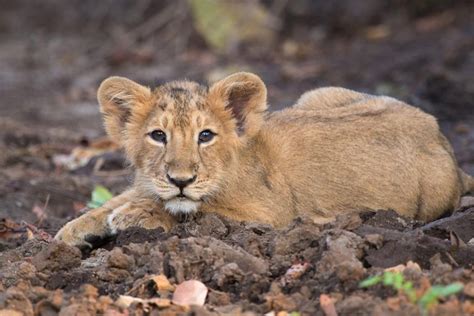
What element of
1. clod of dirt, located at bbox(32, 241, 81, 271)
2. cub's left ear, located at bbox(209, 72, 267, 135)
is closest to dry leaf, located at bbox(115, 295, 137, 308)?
clod of dirt, located at bbox(32, 241, 81, 271)

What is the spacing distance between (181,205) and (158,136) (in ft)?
1.84

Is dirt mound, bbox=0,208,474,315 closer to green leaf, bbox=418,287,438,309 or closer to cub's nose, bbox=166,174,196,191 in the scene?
green leaf, bbox=418,287,438,309

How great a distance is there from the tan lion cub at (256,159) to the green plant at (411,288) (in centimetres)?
188

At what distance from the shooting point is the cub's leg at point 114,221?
6.87 m

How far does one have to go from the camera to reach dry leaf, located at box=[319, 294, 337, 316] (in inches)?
197

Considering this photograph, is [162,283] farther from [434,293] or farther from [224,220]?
[434,293]

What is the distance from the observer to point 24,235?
7.64 m

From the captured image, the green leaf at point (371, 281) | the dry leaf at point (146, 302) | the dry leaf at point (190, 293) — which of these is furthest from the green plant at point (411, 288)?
the dry leaf at point (146, 302)

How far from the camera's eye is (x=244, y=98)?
7348 mm

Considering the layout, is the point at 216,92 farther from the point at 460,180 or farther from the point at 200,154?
the point at 460,180

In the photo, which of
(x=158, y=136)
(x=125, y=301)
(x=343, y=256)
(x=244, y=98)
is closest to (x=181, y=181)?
(x=158, y=136)

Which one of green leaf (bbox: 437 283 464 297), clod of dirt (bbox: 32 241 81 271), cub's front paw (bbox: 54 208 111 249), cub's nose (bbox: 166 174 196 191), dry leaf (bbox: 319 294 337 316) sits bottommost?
cub's front paw (bbox: 54 208 111 249)

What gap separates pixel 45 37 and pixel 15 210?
14.0 meters

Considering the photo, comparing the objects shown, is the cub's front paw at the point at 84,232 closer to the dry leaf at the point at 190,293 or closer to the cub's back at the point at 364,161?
the cub's back at the point at 364,161
